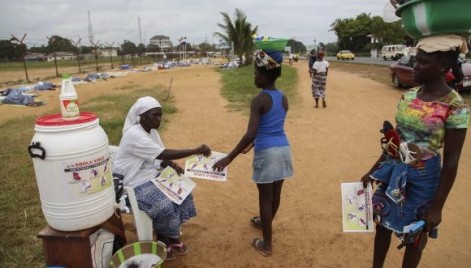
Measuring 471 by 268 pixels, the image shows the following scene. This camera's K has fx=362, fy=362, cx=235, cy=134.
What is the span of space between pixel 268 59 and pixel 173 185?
4.05 ft

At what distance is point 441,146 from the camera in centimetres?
197

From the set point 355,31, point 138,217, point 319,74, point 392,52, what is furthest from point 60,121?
point 355,31

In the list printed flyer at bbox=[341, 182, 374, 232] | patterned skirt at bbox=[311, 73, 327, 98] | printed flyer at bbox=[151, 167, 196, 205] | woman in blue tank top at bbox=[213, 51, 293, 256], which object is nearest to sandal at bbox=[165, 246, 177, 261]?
printed flyer at bbox=[151, 167, 196, 205]

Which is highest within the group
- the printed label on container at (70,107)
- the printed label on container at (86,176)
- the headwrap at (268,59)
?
the headwrap at (268,59)

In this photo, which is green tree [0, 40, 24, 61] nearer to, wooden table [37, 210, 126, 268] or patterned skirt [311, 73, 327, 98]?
patterned skirt [311, 73, 327, 98]

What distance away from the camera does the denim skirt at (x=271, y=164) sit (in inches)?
112

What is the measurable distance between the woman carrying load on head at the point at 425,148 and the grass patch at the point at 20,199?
270cm

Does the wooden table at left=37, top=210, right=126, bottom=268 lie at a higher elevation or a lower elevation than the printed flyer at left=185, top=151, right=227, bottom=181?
lower

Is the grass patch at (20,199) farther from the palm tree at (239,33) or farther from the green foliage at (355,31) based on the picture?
the green foliage at (355,31)

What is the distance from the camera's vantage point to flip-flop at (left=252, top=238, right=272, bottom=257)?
10.2 ft

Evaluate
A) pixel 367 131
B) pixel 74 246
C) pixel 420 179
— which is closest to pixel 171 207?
pixel 74 246

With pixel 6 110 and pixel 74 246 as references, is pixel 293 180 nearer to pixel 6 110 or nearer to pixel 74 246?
pixel 74 246

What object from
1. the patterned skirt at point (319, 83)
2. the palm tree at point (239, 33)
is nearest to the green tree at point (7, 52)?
the palm tree at point (239, 33)

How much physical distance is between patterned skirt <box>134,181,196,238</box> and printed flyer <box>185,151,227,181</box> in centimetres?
29
